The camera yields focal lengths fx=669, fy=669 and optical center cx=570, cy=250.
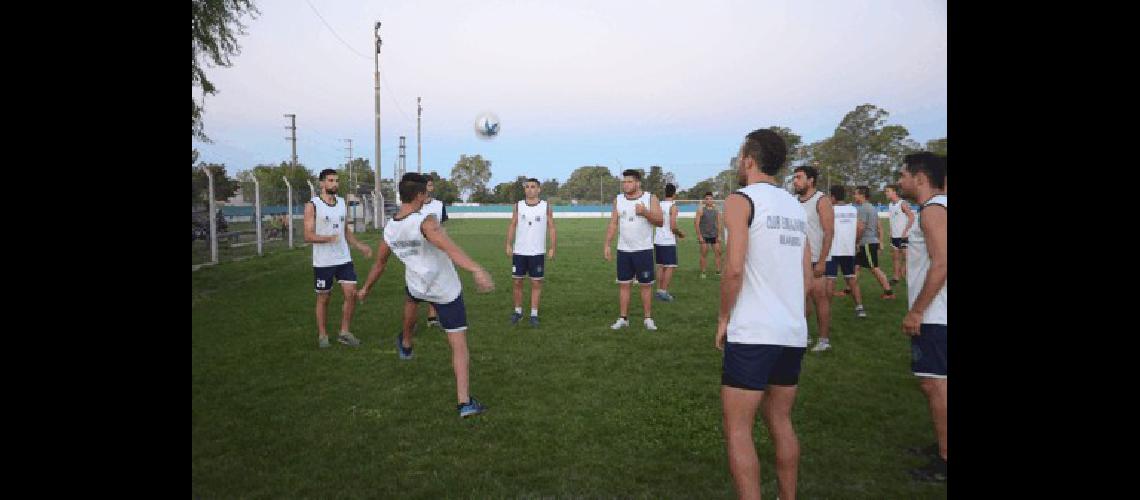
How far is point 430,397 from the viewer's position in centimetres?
610

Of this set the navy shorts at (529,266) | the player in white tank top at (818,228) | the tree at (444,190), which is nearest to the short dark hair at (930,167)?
the player in white tank top at (818,228)

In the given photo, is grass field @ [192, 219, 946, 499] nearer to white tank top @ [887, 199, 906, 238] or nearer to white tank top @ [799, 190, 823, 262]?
white tank top @ [799, 190, 823, 262]

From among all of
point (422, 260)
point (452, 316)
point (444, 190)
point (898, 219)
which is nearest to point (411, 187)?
point (422, 260)

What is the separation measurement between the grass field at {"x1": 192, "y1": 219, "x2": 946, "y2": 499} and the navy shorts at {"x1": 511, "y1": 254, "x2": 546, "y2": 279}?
79cm

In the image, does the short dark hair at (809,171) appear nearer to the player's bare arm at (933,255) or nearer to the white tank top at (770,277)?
the player's bare arm at (933,255)

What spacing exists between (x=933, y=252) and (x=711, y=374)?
3.31 meters

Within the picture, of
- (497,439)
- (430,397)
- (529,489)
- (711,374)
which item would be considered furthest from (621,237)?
(529,489)

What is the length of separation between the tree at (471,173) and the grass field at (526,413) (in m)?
88.2

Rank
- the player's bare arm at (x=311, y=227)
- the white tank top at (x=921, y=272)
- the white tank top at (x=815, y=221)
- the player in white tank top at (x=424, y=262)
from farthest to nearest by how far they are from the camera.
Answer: the player's bare arm at (x=311, y=227) < the white tank top at (x=815, y=221) < the player in white tank top at (x=424, y=262) < the white tank top at (x=921, y=272)

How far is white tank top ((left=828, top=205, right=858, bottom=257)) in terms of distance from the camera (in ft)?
32.7

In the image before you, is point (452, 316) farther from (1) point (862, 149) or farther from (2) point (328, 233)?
(1) point (862, 149)

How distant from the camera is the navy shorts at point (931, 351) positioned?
409cm
